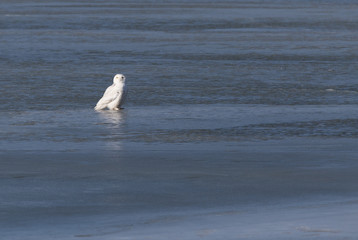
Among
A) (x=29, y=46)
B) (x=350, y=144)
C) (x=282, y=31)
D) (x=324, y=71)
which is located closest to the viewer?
(x=350, y=144)

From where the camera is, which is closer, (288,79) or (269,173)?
(269,173)

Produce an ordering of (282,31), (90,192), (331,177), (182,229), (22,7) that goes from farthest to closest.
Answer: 1. (22,7)
2. (282,31)
3. (331,177)
4. (90,192)
5. (182,229)

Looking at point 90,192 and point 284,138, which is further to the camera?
point 284,138

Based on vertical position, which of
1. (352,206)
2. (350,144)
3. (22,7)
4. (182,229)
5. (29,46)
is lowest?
(182,229)

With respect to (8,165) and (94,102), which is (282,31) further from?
(8,165)

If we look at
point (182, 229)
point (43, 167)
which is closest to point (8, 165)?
point (43, 167)

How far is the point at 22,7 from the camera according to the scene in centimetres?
5103

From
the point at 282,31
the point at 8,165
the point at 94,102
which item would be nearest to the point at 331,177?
the point at 8,165

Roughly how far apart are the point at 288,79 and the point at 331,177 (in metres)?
9.85

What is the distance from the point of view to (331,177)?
→ 9.08 meters

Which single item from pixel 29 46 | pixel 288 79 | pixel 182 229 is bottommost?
pixel 182 229

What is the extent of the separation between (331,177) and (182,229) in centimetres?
256

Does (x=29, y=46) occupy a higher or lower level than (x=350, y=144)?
higher

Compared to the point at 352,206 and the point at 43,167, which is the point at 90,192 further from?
the point at 352,206
